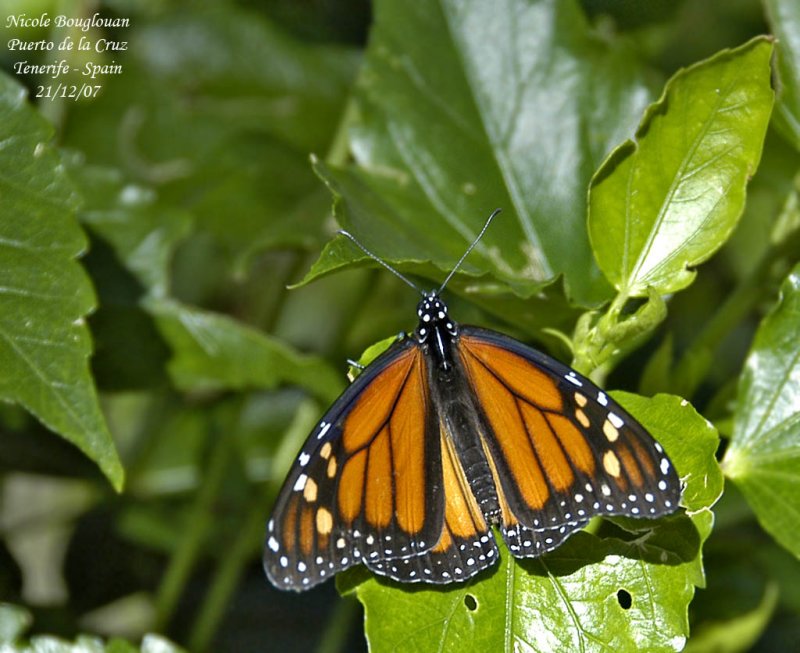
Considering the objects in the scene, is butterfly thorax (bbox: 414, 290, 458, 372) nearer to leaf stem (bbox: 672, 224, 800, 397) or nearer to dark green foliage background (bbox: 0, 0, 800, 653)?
dark green foliage background (bbox: 0, 0, 800, 653)

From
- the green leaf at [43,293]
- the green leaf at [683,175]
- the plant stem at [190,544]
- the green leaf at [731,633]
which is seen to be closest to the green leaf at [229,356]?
the plant stem at [190,544]

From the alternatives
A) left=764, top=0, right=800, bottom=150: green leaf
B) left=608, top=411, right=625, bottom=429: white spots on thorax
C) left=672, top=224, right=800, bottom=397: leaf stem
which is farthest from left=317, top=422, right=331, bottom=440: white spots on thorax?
left=764, top=0, right=800, bottom=150: green leaf

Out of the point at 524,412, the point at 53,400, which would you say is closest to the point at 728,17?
the point at 524,412

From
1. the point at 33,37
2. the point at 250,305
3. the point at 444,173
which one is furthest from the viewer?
the point at 250,305

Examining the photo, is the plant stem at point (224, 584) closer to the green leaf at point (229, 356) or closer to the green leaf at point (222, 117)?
the green leaf at point (229, 356)

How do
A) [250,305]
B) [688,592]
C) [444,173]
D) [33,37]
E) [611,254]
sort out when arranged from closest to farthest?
[688,592] → [611,254] → [444,173] → [33,37] → [250,305]

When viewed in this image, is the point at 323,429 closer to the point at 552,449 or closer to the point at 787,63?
the point at 552,449

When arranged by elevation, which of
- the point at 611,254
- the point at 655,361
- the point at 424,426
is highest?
the point at 611,254

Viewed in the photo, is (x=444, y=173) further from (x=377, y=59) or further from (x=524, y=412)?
(x=524, y=412)
